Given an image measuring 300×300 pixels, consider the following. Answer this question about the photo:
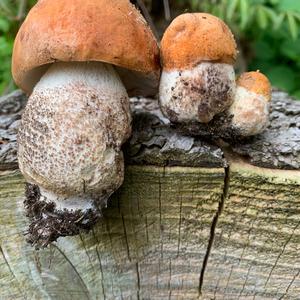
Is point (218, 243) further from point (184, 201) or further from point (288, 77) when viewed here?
point (288, 77)

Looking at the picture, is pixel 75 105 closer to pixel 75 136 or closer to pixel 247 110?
pixel 75 136

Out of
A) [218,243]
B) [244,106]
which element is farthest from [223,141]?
[218,243]

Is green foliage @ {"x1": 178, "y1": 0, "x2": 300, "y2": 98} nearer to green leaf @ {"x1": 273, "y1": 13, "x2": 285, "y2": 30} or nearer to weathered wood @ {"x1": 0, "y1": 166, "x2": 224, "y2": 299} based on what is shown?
green leaf @ {"x1": 273, "y1": 13, "x2": 285, "y2": 30}

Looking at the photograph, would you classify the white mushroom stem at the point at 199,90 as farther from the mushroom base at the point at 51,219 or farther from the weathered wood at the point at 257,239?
the mushroom base at the point at 51,219

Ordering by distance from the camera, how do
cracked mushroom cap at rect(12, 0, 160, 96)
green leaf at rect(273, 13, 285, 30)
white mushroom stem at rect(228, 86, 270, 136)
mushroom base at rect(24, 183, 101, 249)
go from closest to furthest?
cracked mushroom cap at rect(12, 0, 160, 96) → mushroom base at rect(24, 183, 101, 249) → white mushroom stem at rect(228, 86, 270, 136) → green leaf at rect(273, 13, 285, 30)

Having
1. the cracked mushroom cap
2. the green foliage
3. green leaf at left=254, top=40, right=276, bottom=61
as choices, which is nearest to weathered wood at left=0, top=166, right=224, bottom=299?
the cracked mushroom cap

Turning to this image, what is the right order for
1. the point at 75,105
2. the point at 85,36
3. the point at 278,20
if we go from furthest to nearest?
the point at 278,20
the point at 75,105
the point at 85,36

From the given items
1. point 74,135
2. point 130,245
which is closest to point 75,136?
point 74,135
